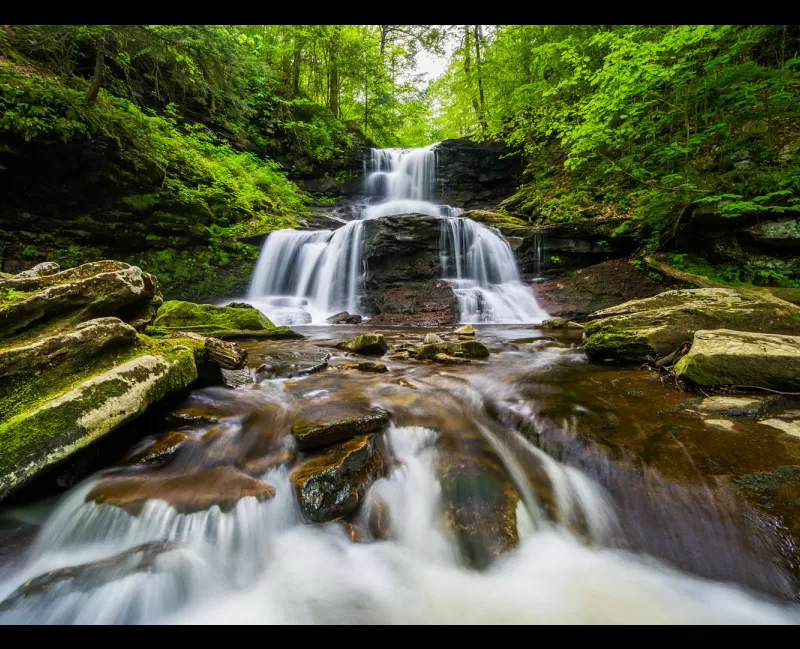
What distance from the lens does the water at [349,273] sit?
10971 millimetres

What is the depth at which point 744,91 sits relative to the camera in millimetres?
6102

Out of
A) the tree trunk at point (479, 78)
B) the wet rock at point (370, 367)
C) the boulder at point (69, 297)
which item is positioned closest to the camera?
the boulder at point (69, 297)

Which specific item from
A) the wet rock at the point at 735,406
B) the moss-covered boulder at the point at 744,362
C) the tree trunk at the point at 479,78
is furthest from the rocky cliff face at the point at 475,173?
the wet rock at the point at 735,406

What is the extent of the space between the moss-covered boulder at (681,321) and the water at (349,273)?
5.46 meters

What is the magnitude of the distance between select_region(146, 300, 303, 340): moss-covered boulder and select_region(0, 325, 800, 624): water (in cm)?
421

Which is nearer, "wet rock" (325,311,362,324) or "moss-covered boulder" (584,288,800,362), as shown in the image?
"moss-covered boulder" (584,288,800,362)

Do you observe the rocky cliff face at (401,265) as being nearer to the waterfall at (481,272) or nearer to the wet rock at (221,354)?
the waterfall at (481,272)

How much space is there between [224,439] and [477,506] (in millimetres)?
2158

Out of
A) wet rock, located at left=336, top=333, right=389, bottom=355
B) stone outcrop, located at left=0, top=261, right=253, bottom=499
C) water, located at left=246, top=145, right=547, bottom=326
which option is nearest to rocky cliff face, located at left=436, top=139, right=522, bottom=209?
water, located at left=246, top=145, right=547, bottom=326

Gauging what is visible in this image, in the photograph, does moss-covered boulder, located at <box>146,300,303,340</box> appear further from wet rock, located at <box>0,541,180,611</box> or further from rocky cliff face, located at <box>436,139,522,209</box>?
rocky cliff face, located at <box>436,139,522,209</box>

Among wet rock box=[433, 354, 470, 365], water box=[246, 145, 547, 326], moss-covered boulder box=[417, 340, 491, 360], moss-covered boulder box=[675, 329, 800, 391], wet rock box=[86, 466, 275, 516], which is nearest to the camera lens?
wet rock box=[86, 466, 275, 516]

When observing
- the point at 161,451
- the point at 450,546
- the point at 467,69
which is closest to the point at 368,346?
the point at 161,451

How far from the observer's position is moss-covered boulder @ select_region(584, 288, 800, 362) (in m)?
4.29
